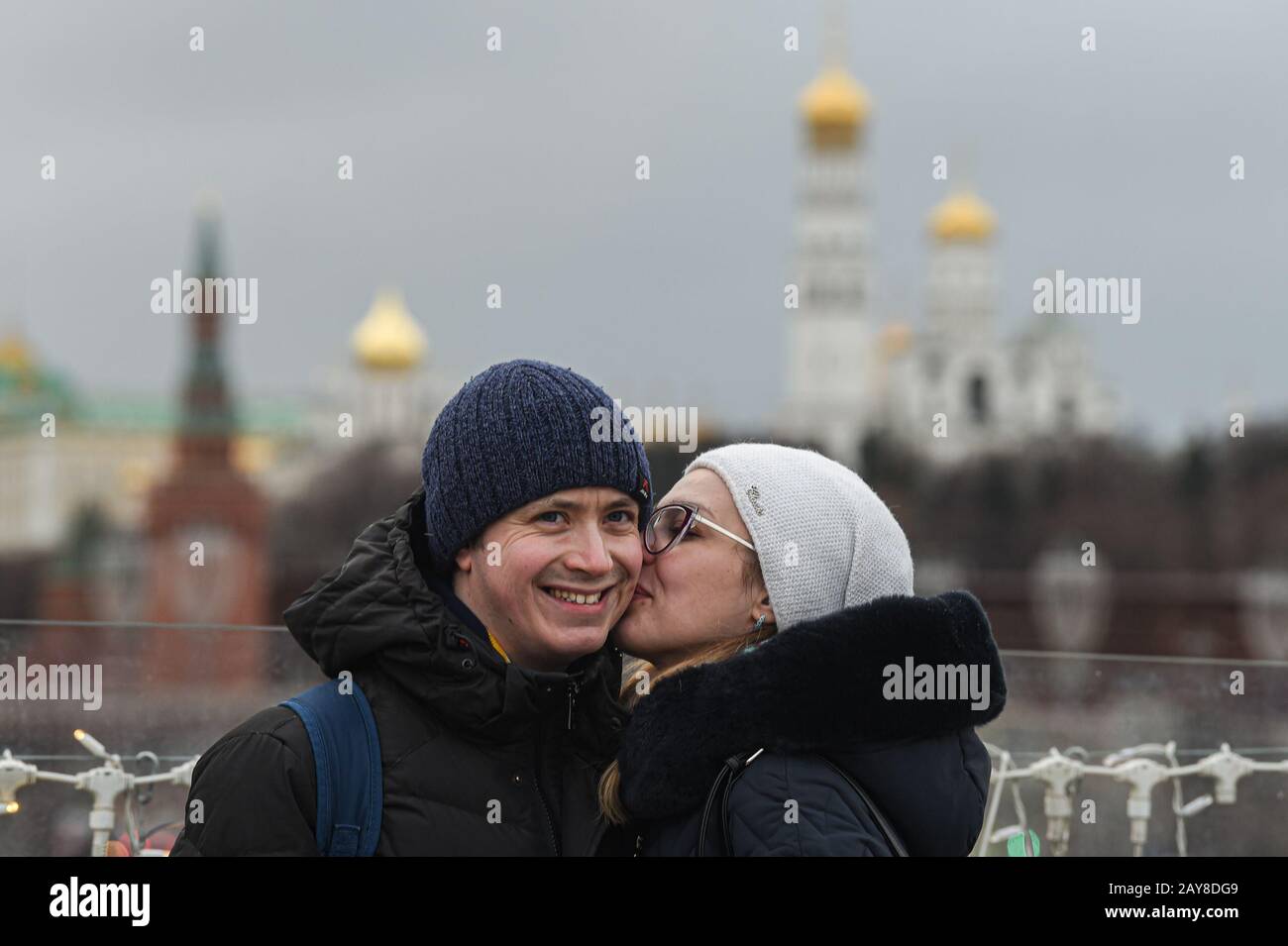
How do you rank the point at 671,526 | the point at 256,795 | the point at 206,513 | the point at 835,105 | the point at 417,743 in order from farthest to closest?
the point at 835,105
the point at 206,513
the point at 671,526
the point at 417,743
the point at 256,795

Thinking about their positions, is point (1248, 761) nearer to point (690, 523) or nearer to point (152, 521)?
point (690, 523)

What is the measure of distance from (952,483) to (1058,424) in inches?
539

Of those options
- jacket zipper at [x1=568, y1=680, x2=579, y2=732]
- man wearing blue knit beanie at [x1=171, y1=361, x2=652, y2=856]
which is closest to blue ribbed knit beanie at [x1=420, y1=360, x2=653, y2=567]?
man wearing blue knit beanie at [x1=171, y1=361, x2=652, y2=856]

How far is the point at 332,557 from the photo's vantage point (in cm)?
4222

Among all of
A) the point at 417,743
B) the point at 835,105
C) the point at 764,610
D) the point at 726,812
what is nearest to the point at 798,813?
the point at 726,812

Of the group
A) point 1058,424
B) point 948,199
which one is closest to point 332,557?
point 1058,424

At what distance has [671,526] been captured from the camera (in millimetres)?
3068

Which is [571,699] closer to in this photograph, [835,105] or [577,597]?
[577,597]

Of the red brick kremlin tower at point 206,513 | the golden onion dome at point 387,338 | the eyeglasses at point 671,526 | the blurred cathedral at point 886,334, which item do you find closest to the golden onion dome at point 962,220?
the blurred cathedral at point 886,334

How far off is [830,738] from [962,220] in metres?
64.7

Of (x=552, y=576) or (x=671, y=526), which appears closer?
(x=552, y=576)

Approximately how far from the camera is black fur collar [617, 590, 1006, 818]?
2809 mm

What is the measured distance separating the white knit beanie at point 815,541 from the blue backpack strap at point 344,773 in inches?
21.8

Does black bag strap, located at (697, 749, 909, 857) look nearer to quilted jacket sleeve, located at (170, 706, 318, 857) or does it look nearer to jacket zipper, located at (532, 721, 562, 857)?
jacket zipper, located at (532, 721, 562, 857)
